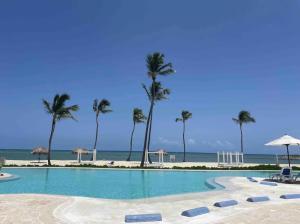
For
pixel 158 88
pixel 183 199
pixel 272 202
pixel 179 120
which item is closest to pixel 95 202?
pixel 183 199

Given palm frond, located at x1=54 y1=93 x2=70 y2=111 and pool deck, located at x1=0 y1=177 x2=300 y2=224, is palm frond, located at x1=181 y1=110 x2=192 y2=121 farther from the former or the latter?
pool deck, located at x1=0 y1=177 x2=300 y2=224

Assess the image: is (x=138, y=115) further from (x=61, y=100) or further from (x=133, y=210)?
(x=133, y=210)

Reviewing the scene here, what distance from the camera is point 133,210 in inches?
339

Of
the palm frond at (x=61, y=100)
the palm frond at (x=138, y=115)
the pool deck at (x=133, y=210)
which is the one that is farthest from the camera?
the palm frond at (x=138, y=115)

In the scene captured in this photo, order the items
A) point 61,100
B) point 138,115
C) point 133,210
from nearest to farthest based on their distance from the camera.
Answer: point 133,210, point 61,100, point 138,115

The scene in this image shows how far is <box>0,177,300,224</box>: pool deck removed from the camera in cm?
736

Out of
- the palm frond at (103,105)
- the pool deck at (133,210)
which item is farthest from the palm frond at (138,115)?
the pool deck at (133,210)

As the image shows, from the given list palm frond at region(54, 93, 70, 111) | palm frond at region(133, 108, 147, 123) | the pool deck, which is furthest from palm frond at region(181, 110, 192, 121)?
the pool deck

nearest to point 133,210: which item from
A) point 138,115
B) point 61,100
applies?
point 61,100

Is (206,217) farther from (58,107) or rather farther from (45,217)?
(58,107)

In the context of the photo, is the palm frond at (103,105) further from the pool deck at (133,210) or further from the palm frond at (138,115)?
the pool deck at (133,210)

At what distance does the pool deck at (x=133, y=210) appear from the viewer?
7.36m

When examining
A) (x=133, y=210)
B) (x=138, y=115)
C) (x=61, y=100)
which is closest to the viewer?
(x=133, y=210)

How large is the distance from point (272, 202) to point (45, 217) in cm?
764
